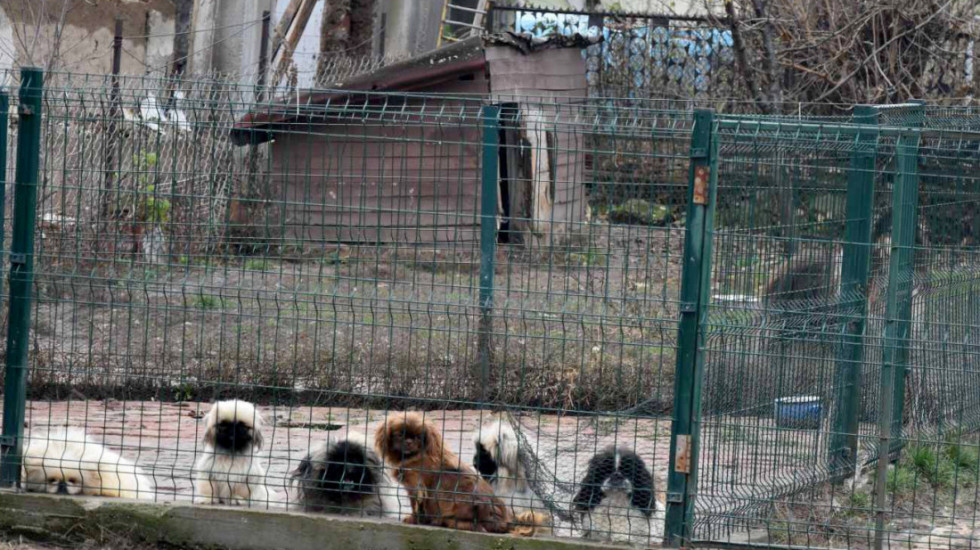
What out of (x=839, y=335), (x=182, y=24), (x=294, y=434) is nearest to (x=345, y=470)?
(x=294, y=434)

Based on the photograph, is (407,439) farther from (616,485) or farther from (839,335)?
(839,335)

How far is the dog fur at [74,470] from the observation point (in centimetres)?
589

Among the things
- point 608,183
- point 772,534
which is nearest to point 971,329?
point 772,534

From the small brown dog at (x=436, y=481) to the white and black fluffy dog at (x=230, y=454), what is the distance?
0.82 m

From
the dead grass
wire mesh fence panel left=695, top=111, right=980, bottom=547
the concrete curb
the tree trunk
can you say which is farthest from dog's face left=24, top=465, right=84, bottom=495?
the tree trunk

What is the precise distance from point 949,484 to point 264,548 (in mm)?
4336

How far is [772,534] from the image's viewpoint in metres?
5.94

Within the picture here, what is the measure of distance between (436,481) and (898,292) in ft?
9.55

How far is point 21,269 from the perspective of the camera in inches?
226

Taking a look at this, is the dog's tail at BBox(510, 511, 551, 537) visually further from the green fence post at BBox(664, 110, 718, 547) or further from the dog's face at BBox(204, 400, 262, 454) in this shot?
the dog's face at BBox(204, 400, 262, 454)

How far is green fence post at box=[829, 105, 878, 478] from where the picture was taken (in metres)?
6.65

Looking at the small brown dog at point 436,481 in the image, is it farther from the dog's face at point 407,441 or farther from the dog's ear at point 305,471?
the dog's ear at point 305,471

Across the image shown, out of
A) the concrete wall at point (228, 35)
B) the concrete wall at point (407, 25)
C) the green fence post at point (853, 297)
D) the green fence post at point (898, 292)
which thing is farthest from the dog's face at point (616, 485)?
the concrete wall at point (407, 25)

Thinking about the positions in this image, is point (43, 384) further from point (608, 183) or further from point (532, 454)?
point (608, 183)
